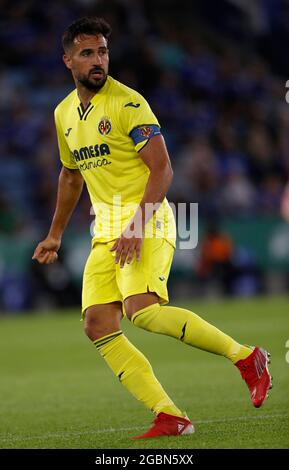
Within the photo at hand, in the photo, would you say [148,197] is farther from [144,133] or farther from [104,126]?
[104,126]

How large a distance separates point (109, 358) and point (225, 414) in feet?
3.55

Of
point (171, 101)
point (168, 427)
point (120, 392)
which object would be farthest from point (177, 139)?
point (168, 427)

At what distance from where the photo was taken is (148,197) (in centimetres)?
561

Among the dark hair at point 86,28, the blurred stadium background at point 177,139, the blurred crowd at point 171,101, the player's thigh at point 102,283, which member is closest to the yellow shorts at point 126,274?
the player's thigh at point 102,283

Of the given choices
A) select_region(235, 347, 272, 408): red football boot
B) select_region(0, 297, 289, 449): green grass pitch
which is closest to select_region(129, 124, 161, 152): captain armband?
select_region(235, 347, 272, 408): red football boot

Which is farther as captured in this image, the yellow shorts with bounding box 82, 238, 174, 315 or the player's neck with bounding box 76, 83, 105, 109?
the player's neck with bounding box 76, 83, 105, 109

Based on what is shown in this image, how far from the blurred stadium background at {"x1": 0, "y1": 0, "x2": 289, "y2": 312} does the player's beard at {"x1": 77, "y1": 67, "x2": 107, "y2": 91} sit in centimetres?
1092

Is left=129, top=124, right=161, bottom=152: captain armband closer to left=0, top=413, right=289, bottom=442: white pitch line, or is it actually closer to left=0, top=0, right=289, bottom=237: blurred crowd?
left=0, top=413, right=289, bottom=442: white pitch line

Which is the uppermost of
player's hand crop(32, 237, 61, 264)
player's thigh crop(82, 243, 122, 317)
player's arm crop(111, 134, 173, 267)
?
player's arm crop(111, 134, 173, 267)

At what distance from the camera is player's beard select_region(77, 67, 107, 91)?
19.2ft

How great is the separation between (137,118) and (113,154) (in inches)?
11.3

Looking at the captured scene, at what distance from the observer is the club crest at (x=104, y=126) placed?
5.85 metres

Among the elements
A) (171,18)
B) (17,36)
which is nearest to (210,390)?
(17,36)
